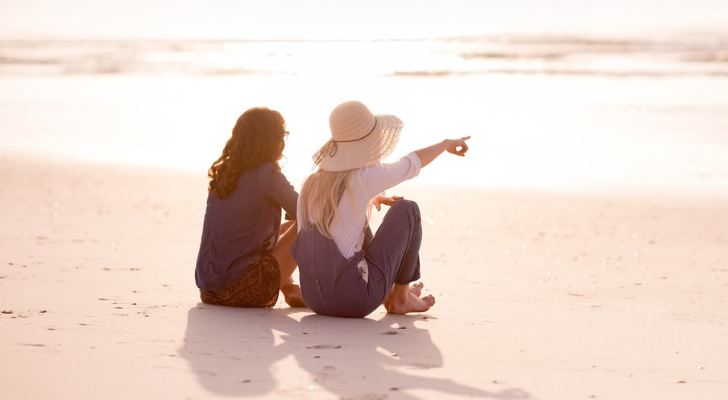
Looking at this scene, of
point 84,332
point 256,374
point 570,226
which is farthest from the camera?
point 570,226

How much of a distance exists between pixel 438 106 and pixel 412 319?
11.3 m

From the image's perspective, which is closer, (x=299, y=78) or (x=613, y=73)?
(x=299, y=78)

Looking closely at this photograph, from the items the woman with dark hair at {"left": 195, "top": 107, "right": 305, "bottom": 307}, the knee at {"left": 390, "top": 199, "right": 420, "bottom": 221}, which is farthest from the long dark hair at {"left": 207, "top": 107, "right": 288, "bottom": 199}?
the knee at {"left": 390, "top": 199, "right": 420, "bottom": 221}

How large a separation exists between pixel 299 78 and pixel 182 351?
17.4m

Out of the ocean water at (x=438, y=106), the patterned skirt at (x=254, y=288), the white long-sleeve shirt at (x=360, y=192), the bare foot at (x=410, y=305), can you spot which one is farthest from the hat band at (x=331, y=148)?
the ocean water at (x=438, y=106)

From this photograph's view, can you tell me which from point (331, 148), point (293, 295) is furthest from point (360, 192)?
point (293, 295)

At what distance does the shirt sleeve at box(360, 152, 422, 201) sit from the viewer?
13.5ft

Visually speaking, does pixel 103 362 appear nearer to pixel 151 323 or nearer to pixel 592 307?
pixel 151 323

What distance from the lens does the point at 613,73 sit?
2227 centimetres

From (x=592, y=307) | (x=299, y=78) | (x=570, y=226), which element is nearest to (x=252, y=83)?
(x=299, y=78)

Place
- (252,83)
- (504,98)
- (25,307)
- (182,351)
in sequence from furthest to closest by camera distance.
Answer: (252,83) < (504,98) < (25,307) < (182,351)

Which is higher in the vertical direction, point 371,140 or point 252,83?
point 252,83

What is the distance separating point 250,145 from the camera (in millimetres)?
4355

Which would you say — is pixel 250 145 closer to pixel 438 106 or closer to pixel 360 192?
pixel 360 192
